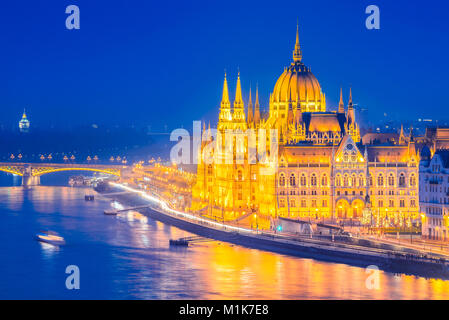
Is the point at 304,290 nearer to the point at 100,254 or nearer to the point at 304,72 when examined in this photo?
the point at 100,254

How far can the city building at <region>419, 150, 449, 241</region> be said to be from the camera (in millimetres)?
66500

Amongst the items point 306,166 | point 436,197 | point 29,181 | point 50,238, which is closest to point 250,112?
point 306,166

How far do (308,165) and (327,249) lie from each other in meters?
13.0

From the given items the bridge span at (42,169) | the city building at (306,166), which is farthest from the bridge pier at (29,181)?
the city building at (306,166)

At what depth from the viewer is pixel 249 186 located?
87.9 meters

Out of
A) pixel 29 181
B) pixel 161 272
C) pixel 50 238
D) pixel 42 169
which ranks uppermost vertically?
pixel 42 169

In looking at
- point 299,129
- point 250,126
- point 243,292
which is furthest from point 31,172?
point 243,292

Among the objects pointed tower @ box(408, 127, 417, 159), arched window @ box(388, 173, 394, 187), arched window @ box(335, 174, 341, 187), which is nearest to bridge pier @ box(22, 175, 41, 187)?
arched window @ box(335, 174, 341, 187)

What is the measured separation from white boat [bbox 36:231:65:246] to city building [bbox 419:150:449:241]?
25.4 m

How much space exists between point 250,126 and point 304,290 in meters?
40.4

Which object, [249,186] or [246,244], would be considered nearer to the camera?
[246,244]

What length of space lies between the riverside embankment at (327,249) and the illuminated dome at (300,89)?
531 inches

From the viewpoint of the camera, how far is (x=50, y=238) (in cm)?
7681

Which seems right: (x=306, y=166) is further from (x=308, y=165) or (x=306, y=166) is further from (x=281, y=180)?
(x=281, y=180)
